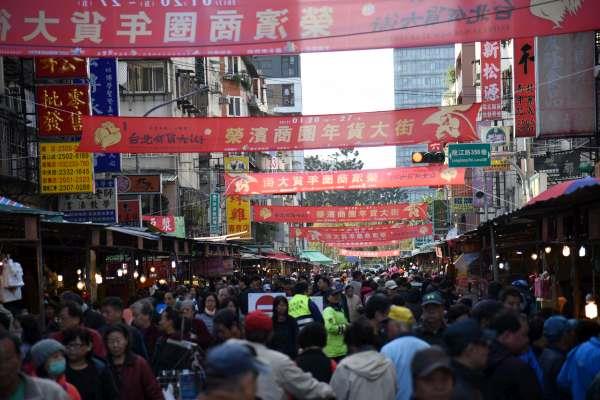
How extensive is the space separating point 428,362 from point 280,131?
1584 cm

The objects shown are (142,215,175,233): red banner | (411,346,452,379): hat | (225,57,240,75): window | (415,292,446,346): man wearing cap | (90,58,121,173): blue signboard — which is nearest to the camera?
(411,346,452,379): hat

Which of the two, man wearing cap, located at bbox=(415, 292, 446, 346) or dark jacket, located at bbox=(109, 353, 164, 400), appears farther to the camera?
man wearing cap, located at bbox=(415, 292, 446, 346)

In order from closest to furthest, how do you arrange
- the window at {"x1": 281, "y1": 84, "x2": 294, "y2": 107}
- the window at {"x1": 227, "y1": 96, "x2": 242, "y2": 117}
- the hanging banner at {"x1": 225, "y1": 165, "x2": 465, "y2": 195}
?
the hanging banner at {"x1": 225, "y1": 165, "x2": 465, "y2": 195}
the window at {"x1": 227, "y1": 96, "x2": 242, "y2": 117}
the window at {"x1": 281, "y1": 84, "x2": 294, "y2": 107}

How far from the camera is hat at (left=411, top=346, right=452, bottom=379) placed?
5598 mm

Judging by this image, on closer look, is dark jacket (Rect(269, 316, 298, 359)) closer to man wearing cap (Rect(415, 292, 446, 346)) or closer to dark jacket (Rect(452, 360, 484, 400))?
man wearing cap (Rect(415, 292, 446, 346))

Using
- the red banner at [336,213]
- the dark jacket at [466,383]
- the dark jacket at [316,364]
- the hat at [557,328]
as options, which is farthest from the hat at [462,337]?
the red banner at [336,213]

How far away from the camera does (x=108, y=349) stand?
9.28 meters

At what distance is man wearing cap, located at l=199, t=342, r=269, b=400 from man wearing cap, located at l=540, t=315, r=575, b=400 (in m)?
4.88

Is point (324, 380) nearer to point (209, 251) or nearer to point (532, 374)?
point (532, 374)

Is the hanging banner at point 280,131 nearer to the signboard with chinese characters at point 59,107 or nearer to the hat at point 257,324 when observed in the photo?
the signboard with chinese characters at point 59,107

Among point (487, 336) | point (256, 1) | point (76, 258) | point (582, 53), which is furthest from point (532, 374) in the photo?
point (76, 258)

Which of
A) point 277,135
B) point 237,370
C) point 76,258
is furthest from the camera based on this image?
point 76,258

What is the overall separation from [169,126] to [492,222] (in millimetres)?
7732

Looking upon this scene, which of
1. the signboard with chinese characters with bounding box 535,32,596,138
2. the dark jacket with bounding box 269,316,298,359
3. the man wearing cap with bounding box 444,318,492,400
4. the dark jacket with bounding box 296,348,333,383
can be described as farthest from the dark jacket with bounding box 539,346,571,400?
the signboard with chinese characters with bounding box 535,32,596,138
